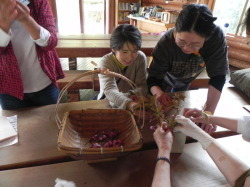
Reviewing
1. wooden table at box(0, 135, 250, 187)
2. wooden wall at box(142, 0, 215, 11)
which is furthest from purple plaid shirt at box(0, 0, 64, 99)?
wooden wall at box(142, 0, 215, 11)

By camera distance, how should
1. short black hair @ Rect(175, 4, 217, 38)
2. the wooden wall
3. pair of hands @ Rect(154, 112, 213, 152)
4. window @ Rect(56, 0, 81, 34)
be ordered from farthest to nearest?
window @ Rect(56, 0, 81, 34) < the wooden wall < short black hair @ Rect(175, 4, 217, 38) < pair of hands @ Rect(154, 112, 213, 152)

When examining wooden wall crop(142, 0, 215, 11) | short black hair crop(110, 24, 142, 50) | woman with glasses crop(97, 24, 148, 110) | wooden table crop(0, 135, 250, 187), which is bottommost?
wooden table crop(0, 135, 250, 187)

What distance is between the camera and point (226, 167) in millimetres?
675

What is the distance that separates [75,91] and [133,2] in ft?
14.1

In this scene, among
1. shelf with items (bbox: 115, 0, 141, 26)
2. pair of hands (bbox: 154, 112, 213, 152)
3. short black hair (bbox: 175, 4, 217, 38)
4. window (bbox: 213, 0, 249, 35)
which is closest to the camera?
pair of hands (bbox: 154, 112, 213, 152)

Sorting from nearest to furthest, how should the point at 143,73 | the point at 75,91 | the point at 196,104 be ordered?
the point at 196,104 → the point at 143,73 → the point at 75,91

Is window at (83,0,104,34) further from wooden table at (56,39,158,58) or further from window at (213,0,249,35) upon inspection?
wooden table at (56,39,158,58)

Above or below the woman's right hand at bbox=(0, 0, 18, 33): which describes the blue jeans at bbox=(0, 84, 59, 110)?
below

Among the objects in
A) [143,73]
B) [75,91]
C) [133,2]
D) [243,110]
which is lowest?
[75,91]

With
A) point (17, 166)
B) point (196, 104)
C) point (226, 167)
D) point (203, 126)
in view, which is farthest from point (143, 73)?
point (17, 166)

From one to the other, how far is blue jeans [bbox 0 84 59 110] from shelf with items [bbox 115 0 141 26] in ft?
15.7

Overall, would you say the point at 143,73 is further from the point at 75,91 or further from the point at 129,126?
the point at 75,91

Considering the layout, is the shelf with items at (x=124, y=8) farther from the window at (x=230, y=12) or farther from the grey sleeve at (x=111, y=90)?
the grey sleeve at (x=111, y=90)

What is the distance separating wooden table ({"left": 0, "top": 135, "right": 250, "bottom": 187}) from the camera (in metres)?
0.66
